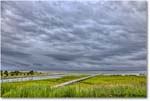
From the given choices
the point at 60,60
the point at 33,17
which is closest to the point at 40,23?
the point at 33,17

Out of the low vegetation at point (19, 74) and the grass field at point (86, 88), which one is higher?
the low vegetation at point (19, 74)

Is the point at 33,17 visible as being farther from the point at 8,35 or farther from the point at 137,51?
the point at 137,51

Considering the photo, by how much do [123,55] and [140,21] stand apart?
411 mm

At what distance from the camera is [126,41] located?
4781 mm

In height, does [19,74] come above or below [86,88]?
above

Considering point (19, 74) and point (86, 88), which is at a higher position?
point (19, 74)

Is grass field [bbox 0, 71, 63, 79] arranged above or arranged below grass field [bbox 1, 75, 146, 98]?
above

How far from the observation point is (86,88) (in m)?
4.78

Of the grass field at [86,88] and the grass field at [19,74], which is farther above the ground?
the grass field at [19,74]

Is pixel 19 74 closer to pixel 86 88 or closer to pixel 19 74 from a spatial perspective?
pixel 19 74

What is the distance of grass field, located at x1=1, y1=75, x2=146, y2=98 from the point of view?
15.5 feet

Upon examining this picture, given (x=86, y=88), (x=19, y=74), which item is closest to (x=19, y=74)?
(x=19, y=74)

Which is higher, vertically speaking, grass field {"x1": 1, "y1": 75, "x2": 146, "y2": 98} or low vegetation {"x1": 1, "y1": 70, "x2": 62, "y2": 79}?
low vegetation {"x1": 1, "y1": 70, "x2": 62, "y2": 79}

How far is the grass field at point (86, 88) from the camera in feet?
15.5
